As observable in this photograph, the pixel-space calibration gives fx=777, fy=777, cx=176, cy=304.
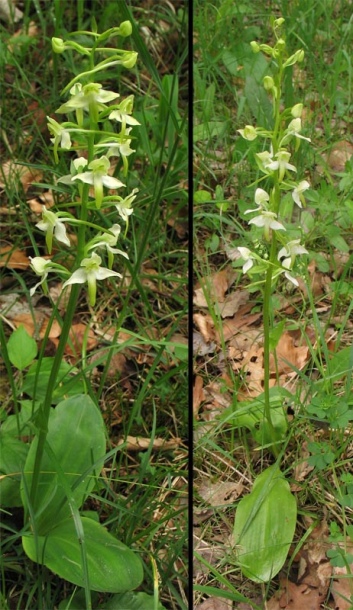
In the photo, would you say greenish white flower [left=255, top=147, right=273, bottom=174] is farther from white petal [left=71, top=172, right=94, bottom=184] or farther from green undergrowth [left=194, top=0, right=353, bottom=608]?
white petal [left=71, top=172, right=94, bottom=184]

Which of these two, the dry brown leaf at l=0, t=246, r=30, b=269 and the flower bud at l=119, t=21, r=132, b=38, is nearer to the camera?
the flower bud at l=119, t=21, r=132, b=38

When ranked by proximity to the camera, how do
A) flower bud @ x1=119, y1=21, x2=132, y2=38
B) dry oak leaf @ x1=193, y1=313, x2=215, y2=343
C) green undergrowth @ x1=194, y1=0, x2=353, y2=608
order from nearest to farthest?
flower bud @ x1=119, y1=21, x2=132, y2=38 < green undergrowth @ x1=194, y1=0, x2=353, y2=608 < dry oak leaf @ x1=193, y1=313, x2=215, y2=343

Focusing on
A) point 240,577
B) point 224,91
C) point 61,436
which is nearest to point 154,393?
point 61,436

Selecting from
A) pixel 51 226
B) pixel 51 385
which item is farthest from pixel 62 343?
pixel 51 226

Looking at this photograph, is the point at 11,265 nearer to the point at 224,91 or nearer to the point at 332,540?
the point at 224,91

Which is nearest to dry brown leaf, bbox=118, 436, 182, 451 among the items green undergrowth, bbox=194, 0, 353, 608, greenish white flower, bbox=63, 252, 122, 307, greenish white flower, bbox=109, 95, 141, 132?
green undergrowth, bbox=194, 0, 353, 608

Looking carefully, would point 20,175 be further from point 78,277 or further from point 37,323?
point 78,277

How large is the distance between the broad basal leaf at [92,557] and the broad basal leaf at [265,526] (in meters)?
0.27

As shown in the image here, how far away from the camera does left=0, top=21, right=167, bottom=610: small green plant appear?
1.35 metres

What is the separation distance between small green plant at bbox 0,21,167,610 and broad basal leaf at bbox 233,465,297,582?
0.22 meters

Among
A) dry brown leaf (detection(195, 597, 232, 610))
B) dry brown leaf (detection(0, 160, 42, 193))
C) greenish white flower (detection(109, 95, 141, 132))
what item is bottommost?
dry brown leaf (detection(195, 597, 232, 610))

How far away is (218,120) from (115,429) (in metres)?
0.99

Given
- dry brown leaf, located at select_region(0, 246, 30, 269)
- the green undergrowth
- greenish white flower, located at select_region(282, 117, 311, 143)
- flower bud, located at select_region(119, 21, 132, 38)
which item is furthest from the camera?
dry brown leaf, located at select_region(0, 246, 30, 269)

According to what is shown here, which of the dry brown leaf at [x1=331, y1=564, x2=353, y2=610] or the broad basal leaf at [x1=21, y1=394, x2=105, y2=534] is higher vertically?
the broad basal leaf at [x1=21, y1=394, x2=105, y2=534]
